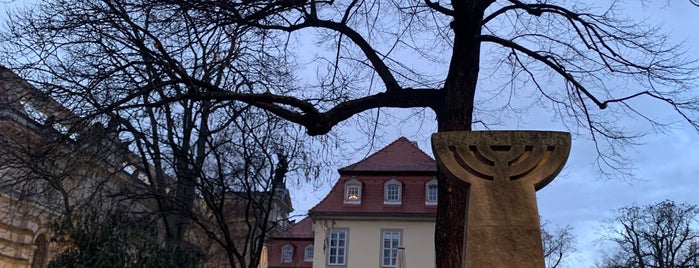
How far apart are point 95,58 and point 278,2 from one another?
298cm

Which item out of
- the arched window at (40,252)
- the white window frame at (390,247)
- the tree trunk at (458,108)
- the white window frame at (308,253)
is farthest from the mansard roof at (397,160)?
the tree trunk at (458,108)

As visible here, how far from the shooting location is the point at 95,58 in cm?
970

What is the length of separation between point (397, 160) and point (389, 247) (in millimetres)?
4993

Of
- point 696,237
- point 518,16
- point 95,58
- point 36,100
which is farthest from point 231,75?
point 696,237

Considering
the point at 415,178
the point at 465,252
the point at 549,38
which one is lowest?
the point at 465,252

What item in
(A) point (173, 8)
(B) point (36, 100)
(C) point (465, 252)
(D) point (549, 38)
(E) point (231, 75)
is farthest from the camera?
(E) point (231, 75)

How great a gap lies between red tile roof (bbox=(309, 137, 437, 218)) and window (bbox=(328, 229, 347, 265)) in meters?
0.96

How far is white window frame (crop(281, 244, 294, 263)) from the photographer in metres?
42.0

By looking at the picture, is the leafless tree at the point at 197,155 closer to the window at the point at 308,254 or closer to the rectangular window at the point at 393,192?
the rectangular window at the point at 393,192

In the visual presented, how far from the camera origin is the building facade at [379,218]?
106 ft

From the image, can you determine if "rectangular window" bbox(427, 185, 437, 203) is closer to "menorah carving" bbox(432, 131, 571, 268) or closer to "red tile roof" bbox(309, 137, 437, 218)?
"red tile roof" bbox(309, 137, 437, 218)

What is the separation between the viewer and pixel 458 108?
9062 millimetres

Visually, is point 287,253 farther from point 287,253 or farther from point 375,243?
point 375,243

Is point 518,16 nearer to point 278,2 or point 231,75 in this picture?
point 278,2
